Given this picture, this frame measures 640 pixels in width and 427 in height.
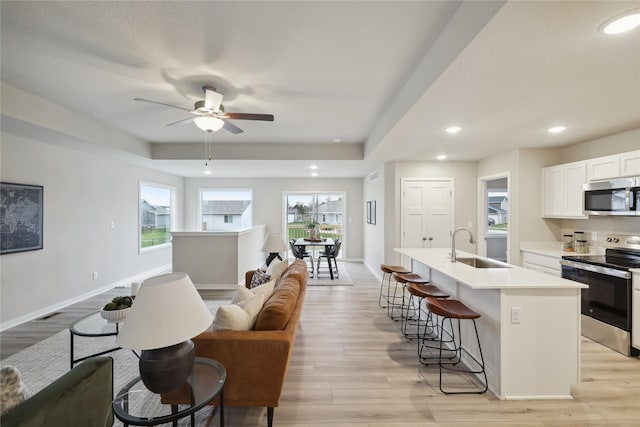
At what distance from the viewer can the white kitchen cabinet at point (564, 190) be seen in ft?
12.1

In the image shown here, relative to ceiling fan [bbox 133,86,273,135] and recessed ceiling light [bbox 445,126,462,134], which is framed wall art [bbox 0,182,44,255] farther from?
recessed ceiling light [bbox 445,126,462,134]

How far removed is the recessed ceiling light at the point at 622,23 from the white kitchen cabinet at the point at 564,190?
9.09 feet

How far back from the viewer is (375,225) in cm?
641

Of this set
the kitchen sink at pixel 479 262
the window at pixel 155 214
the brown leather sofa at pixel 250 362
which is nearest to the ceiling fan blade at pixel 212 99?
the brown leather sofa at pixel 250 362

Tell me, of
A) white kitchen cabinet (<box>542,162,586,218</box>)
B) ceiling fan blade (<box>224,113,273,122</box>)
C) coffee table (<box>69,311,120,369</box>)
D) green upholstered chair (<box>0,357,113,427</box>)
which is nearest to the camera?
green upholstered chair (<box>0,357,113,427</box>)

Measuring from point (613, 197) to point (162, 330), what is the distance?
464cm

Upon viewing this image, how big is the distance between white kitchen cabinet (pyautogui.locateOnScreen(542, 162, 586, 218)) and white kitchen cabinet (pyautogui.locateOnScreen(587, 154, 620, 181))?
99 millimetres

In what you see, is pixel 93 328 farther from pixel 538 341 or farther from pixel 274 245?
pixel 538 341

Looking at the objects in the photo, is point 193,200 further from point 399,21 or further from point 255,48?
point 399,21

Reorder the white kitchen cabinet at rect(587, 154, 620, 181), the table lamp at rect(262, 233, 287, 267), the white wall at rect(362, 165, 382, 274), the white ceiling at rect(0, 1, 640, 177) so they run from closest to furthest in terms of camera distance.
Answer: the white ceiling at rect(0, 1, 640, 177)
the white kitchen cabinet at rect(587, 154, 620, 181)
the table lamp at rect(262, 233, 287, 267)
the white wall at rect(362, 165, 382, 274)

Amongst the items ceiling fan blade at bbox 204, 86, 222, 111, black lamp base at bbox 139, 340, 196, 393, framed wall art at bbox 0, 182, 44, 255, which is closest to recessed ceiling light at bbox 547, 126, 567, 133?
ceiling fan blade at bbox 204, 86, 222, 111

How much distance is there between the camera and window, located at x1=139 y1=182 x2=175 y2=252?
6.23m

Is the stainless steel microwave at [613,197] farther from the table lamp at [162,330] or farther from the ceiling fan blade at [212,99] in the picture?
the ceiling fan blade at [212,99]

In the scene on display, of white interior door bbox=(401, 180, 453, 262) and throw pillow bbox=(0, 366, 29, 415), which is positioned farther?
white interior door bbox=(401, 180, 453, 262)
